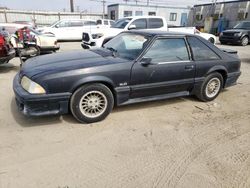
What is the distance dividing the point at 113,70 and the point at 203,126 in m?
1.79

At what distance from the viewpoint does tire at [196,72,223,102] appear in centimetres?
485

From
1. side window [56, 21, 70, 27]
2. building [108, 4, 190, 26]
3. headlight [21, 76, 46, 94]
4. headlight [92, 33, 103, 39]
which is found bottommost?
headlight [21, 76, 46, 94]

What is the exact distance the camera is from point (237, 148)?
10.9ft

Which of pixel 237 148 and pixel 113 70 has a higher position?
pixel 113 70

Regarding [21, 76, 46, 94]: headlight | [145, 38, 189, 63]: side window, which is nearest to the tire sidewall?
[145, 38, 189, 63]: side window

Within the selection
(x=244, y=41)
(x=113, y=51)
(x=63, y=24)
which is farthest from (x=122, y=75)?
(x=244, y=41)

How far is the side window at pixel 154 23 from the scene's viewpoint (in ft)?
36.3

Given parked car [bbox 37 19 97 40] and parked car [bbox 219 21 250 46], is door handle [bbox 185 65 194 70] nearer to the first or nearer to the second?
parked car [bbox 219 21 250 46]

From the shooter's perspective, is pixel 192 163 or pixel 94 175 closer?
pixel 94 175

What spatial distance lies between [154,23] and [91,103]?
27.6ft

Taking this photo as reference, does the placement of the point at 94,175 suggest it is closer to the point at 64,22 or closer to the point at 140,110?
the point at 140,110

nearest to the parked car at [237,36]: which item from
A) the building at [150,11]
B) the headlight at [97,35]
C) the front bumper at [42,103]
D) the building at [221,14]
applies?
the headlight at [97,35]

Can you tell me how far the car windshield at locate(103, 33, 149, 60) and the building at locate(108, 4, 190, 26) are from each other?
2950 centimetres

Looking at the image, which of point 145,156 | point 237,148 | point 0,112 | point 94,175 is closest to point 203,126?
point 237,148
